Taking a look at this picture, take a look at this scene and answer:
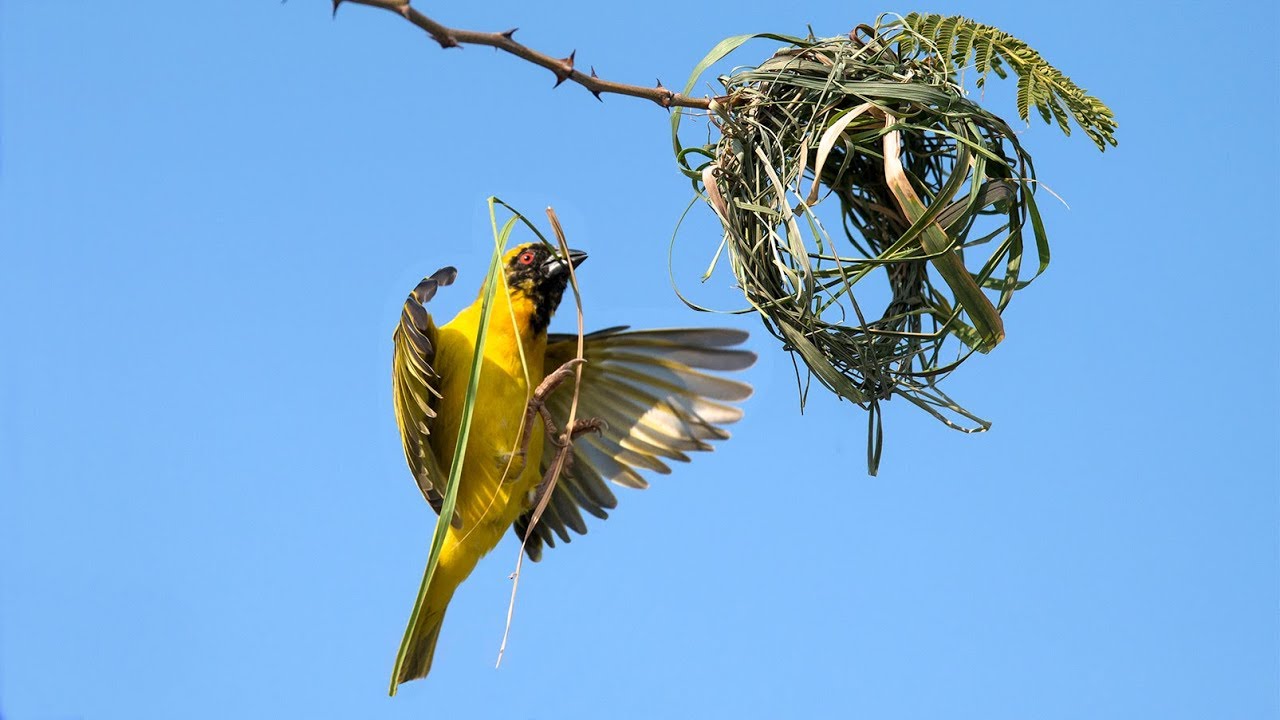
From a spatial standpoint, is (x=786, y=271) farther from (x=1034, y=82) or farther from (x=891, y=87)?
(x=1034, y=82)

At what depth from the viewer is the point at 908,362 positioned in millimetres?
1753

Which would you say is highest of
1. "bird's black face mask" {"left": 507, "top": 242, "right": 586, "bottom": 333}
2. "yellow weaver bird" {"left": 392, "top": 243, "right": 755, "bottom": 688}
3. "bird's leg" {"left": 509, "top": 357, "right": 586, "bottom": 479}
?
"bird's black face mask" {"left": 507, "top": 242, "right": 586, "bottom": 333}

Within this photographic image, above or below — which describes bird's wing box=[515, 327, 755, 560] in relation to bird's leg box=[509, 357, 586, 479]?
above

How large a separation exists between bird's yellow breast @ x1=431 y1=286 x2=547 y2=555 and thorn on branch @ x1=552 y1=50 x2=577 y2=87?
75cm

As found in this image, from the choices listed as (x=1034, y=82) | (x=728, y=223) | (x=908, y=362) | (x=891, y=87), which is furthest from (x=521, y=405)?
(x=1034, y=82)

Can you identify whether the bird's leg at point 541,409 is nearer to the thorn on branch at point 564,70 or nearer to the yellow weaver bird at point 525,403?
the yellow weaver bird at point 525,403

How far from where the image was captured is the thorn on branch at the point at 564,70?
4.47 feet

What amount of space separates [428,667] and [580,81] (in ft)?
4.64

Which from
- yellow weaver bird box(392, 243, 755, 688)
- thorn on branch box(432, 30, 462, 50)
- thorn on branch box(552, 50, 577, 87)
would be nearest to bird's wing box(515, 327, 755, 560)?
yellow weaver bird box(392, 243, 755, 688)

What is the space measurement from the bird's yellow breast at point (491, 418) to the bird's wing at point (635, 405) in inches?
4.7

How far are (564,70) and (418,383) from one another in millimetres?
802

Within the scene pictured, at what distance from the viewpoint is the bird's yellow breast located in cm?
209

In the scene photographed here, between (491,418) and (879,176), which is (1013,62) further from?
(491,418)

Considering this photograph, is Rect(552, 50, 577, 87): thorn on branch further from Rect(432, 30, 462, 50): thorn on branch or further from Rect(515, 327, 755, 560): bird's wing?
Rect(515, 327, 755, 560): bird's wing
